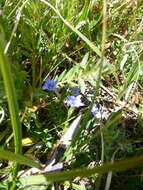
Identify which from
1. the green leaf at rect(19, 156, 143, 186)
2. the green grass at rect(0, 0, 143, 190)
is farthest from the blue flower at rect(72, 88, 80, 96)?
the green leaf at rect(19, 156, 143, 186)

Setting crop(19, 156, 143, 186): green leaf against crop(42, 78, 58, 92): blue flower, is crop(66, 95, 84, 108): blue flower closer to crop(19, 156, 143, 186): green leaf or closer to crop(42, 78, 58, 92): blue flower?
crop(42, 78, 58, 92): blue flower

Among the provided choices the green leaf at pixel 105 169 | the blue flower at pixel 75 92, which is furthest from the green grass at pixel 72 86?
the green leaf at pixel 105 169

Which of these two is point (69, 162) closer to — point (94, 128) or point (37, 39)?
point (94, 128)

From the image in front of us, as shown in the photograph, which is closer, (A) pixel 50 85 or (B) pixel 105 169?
(B) pixel 105 169

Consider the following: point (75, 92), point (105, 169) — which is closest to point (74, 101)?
point (75, 92)

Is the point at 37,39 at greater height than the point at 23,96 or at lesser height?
greater

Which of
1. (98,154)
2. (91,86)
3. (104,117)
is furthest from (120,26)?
(98,154)

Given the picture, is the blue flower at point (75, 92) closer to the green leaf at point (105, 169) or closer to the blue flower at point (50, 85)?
the blue flower at point (50, 85)

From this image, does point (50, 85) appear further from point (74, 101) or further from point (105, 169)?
point (105, 169)
